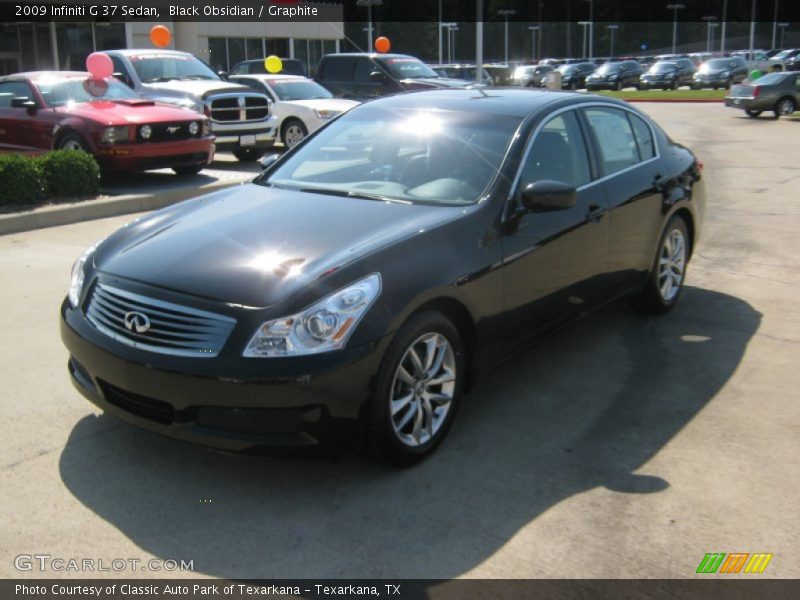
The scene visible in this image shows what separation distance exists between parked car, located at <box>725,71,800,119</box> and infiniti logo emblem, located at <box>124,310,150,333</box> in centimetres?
2622

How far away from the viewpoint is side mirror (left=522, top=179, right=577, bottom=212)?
14.9 feet


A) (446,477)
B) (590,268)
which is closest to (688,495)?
(446,477)

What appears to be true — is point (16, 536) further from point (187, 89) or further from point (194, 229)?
point (187, 89)

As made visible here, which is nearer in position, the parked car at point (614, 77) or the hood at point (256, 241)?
the hood at point (256, 241)

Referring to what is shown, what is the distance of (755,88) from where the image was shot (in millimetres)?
26344

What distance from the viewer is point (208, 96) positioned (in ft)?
47.7

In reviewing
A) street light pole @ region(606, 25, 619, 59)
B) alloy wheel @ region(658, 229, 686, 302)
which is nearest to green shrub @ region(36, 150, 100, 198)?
alloy wheel @ region(658, 229, 686, 302)

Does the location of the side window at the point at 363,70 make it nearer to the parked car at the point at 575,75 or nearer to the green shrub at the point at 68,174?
the green shrub at the point at 68,174

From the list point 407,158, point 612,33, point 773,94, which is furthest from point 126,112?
point 612,33

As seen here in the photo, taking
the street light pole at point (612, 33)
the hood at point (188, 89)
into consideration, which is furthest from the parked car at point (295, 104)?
the street light pole at point (612, 33)

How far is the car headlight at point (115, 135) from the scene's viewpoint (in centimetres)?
1153

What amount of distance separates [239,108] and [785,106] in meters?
18.9

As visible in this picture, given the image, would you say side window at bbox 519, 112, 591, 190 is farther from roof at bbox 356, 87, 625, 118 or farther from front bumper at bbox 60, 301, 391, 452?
front bumper at bbox 60, 301, 391, 452

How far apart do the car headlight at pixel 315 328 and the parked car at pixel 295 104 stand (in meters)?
12.0
